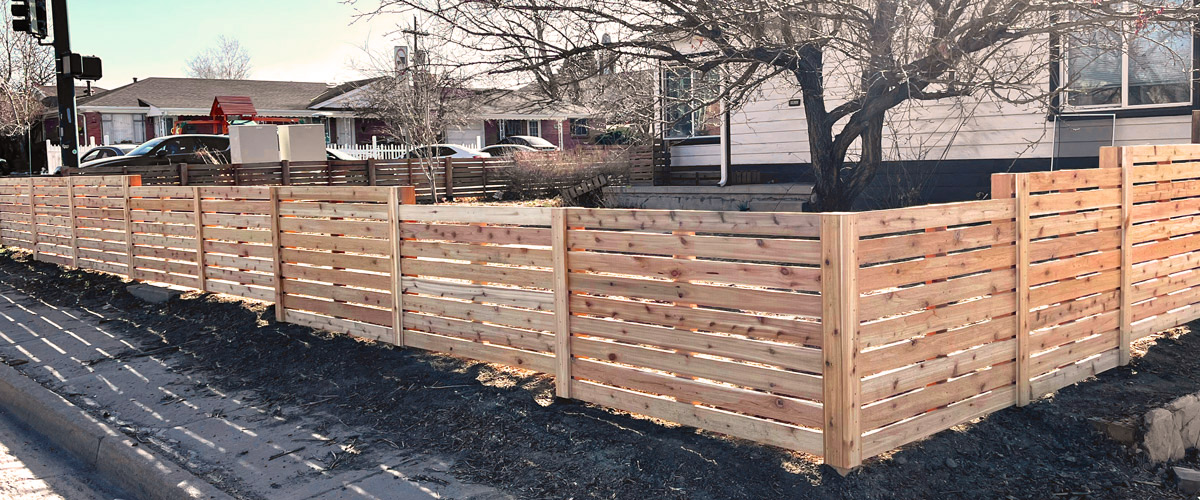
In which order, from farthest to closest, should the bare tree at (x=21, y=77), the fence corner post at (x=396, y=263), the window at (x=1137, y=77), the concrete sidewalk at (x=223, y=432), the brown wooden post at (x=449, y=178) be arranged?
the bare tree at (x=21, y=77), the brown wooden post at (x=449, y=178), the window at (x=1137, y=77), the fence corner post at (x=396, y=263), the concrete sidewalk at (x=223, y=432)

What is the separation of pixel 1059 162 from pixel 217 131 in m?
32.4

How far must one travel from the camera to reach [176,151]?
26.3m

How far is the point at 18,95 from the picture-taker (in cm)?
3791

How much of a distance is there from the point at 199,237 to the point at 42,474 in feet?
15.2

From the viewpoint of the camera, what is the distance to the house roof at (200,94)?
41062 millimetres

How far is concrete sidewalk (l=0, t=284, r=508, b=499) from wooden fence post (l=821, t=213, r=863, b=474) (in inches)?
66.9

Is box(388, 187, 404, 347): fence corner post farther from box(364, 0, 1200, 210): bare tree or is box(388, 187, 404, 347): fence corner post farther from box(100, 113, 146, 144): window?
box(100, 113, 146, 144): window

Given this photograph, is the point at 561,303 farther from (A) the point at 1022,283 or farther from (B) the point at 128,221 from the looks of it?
(B) the point at 128,221

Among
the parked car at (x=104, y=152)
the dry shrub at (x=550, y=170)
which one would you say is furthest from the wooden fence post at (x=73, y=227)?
the parked car at (x=104, y=152)

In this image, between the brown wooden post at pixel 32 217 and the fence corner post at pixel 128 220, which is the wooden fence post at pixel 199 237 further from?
the brown wooden post at pixel 32 217

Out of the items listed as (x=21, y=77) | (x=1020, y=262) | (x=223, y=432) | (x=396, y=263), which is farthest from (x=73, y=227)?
(x=21, y=77)

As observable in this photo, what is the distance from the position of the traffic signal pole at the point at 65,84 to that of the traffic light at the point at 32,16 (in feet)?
0.65

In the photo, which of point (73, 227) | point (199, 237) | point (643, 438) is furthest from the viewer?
point (73, 227)

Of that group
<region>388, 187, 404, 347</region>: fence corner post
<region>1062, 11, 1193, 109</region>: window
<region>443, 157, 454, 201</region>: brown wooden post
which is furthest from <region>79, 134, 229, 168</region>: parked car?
<region>1062, 11, 1193, 109</region>: window
